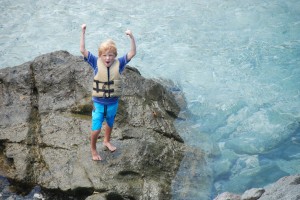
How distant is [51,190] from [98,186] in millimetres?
747

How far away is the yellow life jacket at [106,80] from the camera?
516 cm

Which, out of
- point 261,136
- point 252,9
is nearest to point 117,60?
point 261,136

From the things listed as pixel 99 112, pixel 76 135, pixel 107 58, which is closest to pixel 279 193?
pixel 99 112

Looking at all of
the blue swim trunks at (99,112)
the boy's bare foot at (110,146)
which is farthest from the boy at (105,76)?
the boy's bare foot at (110,146)

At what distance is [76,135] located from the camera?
6.07 metres

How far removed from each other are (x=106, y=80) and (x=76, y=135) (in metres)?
1.43

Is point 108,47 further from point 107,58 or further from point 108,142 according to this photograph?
point 108,142

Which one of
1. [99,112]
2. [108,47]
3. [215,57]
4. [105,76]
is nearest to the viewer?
[108,47]

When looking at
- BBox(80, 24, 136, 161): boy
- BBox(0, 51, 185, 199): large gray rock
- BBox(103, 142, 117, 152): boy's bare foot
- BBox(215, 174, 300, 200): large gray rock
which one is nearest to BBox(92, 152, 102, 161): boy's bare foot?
BBox(0, 51, 185, 199): large gray rock

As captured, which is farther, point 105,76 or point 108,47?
point 105,76

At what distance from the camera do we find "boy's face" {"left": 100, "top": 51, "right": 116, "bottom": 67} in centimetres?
503

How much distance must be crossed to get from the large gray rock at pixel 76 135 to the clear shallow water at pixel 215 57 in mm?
681

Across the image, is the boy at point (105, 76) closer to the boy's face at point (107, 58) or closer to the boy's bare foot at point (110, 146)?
the boy's face at point (107, 58)

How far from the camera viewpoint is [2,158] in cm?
579
